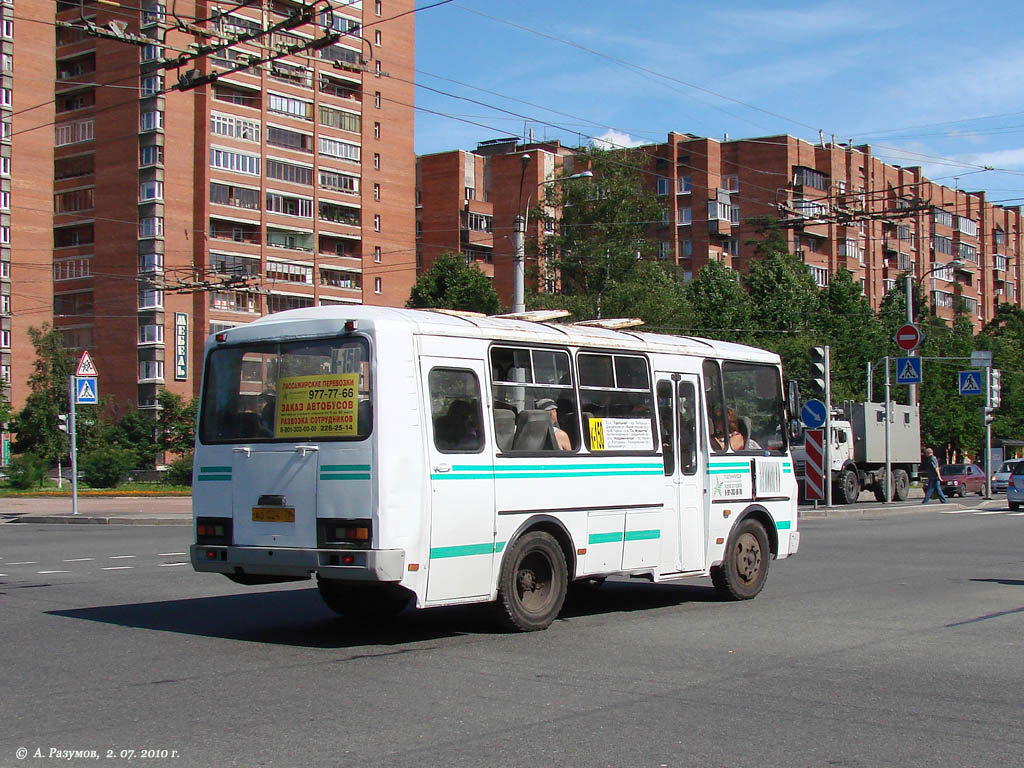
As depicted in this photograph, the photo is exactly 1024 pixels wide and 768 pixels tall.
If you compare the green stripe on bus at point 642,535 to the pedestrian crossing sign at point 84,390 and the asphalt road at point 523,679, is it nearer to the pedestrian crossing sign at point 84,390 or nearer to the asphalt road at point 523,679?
the asphalt road at point 523,679

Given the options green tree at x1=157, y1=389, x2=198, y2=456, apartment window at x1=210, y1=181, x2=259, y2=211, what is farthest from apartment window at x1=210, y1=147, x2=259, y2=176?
green tree at x1=157, y1=389, x2=198, y2=456

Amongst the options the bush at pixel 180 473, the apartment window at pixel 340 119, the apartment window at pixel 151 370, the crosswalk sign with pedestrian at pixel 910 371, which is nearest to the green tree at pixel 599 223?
the apartment window at pixel 340 119

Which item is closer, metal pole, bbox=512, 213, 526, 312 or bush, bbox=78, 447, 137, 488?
metal pole, bbox=512, 213, 526, 312

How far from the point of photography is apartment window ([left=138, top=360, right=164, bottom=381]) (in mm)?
69375

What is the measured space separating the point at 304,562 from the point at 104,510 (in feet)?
80.5

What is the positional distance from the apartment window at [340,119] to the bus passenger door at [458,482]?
68.6 m

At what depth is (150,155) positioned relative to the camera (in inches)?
2689

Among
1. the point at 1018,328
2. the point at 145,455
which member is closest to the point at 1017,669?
the point at 145,455

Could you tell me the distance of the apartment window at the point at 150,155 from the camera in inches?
2677

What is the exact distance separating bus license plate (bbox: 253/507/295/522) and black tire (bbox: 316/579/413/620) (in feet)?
2.84

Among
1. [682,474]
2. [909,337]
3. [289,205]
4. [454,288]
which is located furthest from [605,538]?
[289,205]

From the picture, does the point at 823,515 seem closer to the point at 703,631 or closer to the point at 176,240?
the point at 703,631

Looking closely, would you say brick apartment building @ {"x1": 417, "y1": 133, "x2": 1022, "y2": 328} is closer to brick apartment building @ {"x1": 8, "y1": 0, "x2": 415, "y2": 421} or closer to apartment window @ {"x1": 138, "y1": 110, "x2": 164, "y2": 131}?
brick apartment building @ {"x1": 8, "y1": 0, "x2": 415, "y2": 421}

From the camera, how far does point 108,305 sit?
234 feet
